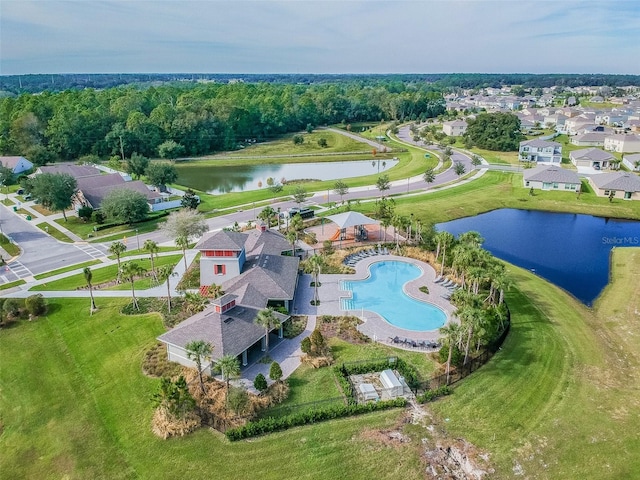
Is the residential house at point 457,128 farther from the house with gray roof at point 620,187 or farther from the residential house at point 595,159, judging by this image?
the house with gray roof at point 620,187

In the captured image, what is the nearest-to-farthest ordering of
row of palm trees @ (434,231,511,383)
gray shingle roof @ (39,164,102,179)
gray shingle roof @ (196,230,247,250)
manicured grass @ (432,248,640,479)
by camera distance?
manicured grass @ (432,248,640,479), row of palm trees @ (434,231,511,383), gray shingle roof @ (196,230,247,250), gray shingle roof @ (39,164,102,179)

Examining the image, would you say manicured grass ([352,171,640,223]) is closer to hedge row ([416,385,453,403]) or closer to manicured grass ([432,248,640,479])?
manicured grass ([432,248,640,479])

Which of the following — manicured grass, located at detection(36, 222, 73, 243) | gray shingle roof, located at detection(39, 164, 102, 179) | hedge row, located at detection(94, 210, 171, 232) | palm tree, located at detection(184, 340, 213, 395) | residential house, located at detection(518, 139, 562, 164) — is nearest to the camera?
palm tree, located at detection(184, 340, 213, 395)

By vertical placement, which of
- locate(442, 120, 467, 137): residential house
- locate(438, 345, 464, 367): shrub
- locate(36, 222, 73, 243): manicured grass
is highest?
locate(442, 120, 467, 137): residential house

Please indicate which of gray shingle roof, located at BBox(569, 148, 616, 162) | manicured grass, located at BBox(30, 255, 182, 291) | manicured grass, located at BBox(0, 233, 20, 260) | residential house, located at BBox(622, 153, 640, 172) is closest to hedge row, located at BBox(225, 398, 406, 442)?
manicured grass, located at BBox(30, 255, 182, 291)

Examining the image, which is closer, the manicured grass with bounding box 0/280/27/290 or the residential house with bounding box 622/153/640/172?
the manicured grass with bounding box 0/280/27/290

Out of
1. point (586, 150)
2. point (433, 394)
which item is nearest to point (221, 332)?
point (433, 394)
